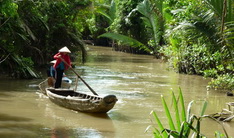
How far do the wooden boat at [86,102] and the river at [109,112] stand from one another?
0.57 ft

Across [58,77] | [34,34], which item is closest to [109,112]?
[58,77]

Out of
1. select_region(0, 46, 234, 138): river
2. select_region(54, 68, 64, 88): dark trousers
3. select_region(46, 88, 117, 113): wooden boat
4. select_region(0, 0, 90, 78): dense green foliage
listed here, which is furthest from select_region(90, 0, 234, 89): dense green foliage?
select_region(0, 0, 90, 78): dense green foliage

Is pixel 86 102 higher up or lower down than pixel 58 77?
lower down

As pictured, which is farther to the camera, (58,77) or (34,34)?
(34,34)

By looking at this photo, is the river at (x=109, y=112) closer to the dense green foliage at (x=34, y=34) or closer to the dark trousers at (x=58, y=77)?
the dark trousers at (x=58, y=77)

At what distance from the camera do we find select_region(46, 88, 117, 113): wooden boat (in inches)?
357

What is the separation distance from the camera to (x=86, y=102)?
9.34 m

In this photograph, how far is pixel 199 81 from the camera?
1709 centimetres

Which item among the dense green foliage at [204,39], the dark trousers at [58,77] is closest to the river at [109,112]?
the dark trousers at [58,77]

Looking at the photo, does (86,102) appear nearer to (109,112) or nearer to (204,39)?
(109,112)

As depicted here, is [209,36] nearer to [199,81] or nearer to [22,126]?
[199,81]

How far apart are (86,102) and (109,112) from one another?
1019mm

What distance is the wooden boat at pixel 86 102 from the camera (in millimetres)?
9078

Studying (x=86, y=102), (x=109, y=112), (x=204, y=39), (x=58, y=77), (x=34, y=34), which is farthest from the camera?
(x=34, y=34)
